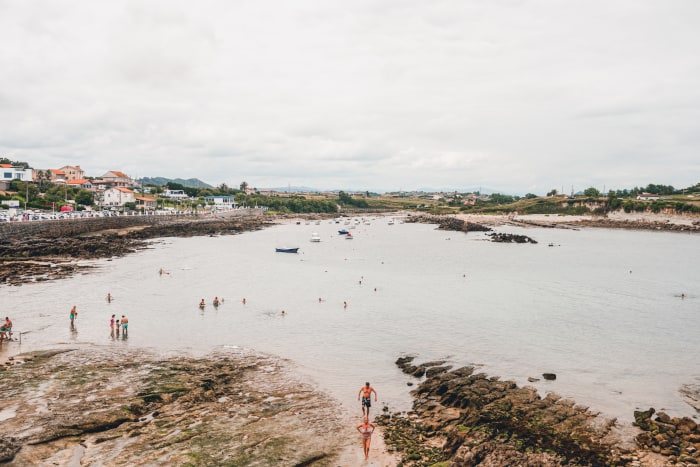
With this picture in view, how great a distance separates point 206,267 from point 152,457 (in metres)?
48.5

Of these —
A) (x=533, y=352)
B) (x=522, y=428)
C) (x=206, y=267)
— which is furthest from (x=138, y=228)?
(x=522, y=428)

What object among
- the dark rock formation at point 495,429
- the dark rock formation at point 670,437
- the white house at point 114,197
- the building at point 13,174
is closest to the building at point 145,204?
the white house at point 114,197

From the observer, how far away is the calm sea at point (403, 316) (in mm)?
26391

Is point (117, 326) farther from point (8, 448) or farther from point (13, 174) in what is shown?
point (13, 174)

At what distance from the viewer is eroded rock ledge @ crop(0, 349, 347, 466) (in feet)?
53.4

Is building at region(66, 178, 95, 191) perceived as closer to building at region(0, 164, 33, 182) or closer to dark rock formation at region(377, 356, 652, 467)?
building at region(0, 164, 33, 182)

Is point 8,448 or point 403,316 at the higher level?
point 8,448

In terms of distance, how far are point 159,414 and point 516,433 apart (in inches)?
554

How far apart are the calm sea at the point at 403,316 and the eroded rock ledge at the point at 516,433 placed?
2222 millimetres

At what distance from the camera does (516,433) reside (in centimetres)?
1758

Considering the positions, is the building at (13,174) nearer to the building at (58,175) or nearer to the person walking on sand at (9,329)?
the building at (58,175)

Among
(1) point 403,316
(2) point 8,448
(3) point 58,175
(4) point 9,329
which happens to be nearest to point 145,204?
(3) point 58,175

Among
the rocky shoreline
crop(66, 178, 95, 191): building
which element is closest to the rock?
the rocky shoreline

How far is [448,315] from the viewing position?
131 feet
